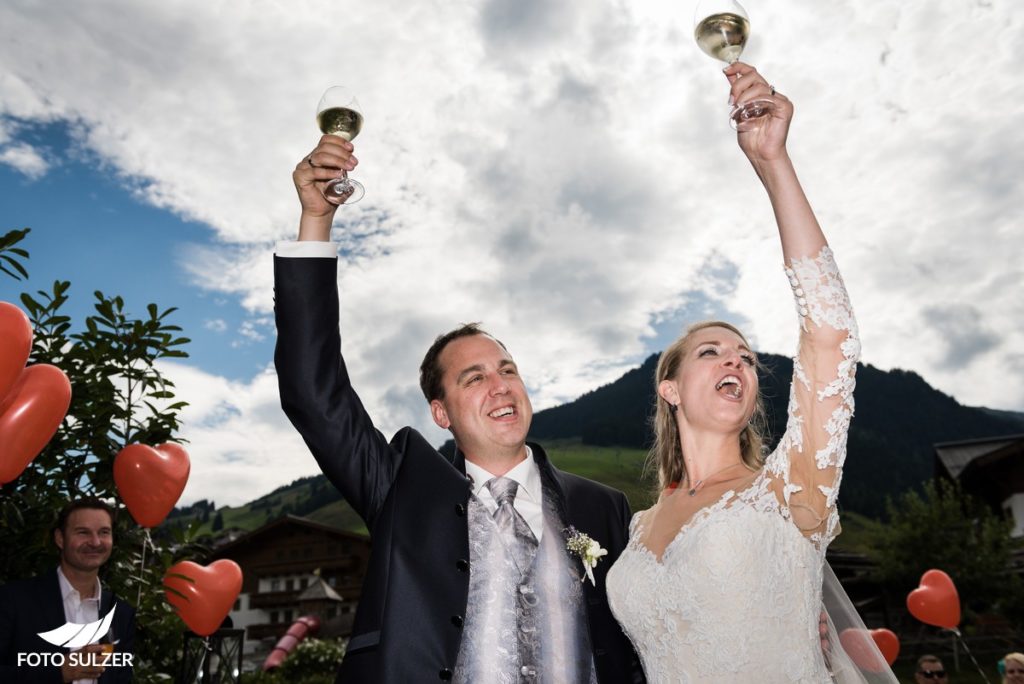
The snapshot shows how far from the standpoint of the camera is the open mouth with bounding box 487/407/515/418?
2.87 metres

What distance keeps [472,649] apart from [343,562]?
43.6 meters

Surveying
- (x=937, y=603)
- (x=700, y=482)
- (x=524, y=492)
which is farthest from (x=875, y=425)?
(x=524, y=492)

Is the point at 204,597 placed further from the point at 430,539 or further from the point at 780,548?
the point at 780,548

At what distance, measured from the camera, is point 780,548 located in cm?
220

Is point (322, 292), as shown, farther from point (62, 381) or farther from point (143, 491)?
point (143, 491)

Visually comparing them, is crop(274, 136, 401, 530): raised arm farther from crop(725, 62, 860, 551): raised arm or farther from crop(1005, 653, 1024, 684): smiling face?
crop(1005, 653, 1024, 684): smiling face

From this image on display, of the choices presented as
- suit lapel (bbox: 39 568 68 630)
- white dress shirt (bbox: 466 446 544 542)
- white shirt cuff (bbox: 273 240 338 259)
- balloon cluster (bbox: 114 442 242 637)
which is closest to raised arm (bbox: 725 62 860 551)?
white dress shirt (bbox: 466 446 544 542)

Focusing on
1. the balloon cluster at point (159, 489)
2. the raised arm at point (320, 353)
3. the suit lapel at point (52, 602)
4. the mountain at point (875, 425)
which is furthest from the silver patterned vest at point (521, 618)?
the mountain at point (875, 425)

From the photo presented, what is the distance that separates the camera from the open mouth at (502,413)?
2871 mm

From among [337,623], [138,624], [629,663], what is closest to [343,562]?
[337,623]

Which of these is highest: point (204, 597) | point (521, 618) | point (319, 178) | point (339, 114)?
point (339, 114)

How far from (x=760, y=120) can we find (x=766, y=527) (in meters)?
1.19

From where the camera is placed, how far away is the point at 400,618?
2311 mm

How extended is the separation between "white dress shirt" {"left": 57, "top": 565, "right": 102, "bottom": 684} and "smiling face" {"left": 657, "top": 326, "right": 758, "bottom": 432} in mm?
3775
